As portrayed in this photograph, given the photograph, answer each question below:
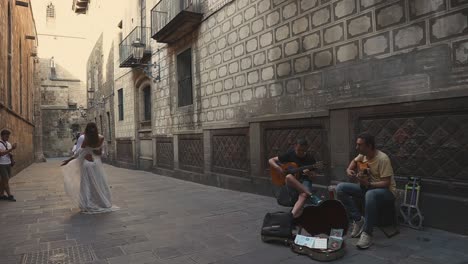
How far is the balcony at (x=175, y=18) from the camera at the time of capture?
1012 centimetres

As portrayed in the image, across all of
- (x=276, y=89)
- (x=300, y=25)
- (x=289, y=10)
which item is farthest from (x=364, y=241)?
(x=289, y=10)

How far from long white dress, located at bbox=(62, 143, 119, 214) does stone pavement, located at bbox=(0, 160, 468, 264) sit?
312mm

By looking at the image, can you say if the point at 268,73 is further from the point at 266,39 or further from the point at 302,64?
the point at 302,64

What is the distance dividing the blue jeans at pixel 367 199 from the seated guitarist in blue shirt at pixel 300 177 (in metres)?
0.51

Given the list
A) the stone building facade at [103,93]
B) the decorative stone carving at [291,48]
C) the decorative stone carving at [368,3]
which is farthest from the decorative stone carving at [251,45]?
the stone building facade at [103,93]

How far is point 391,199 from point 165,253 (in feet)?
8.89

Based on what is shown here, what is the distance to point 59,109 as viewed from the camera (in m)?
35.3

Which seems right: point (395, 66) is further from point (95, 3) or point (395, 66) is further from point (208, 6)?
point (95, 3)

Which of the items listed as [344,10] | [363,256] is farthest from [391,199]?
[344,10]

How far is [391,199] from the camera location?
422 centimetres

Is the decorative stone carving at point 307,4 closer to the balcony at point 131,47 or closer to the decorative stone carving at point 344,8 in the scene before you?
the decorative stone carving at point 344,8

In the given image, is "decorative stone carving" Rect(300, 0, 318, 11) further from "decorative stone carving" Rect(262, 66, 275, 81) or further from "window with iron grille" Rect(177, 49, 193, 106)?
"window with iron grille" Rect(177, 49, 193, 106)

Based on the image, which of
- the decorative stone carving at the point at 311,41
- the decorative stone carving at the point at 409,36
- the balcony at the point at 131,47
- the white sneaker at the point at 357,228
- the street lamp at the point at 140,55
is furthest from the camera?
the balcony at the point at 131,47

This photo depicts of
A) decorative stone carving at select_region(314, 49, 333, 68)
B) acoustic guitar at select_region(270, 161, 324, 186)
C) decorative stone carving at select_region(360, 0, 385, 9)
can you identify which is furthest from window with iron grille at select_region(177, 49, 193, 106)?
decorative stone carving at select_region(360, 0, 385, 9)
